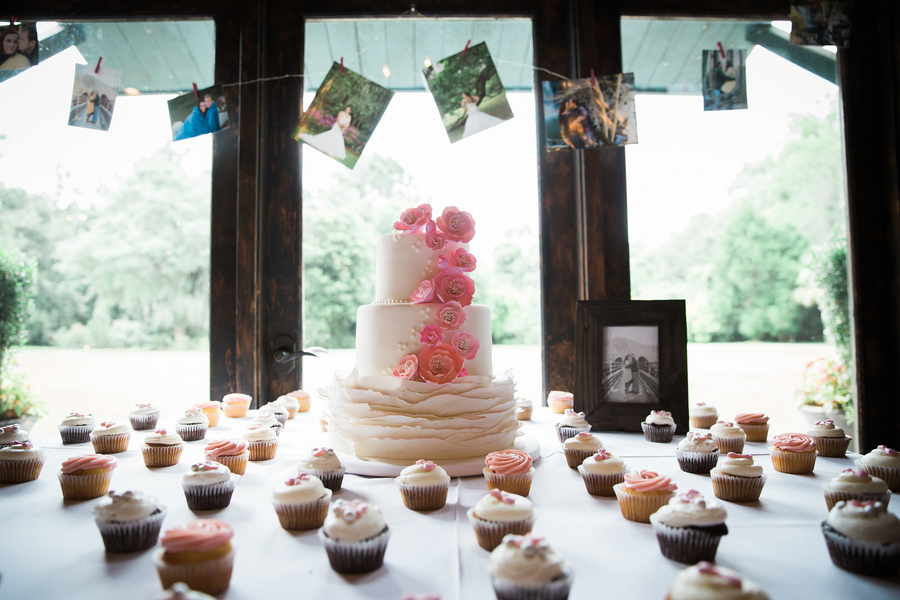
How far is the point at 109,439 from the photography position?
6.03 ft

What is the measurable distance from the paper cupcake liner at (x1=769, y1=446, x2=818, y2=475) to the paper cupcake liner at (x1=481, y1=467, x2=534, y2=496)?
0.91 m

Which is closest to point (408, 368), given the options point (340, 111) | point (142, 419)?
point (142, 419)

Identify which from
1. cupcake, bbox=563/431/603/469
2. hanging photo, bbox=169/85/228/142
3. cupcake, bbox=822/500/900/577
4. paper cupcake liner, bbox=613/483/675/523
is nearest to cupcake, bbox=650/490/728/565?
paper cupcake liner, bbox=613/483/675/523

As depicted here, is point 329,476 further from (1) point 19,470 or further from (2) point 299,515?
(1) point 19,470

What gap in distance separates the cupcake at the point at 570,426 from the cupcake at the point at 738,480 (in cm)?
62

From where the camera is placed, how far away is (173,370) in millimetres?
2969

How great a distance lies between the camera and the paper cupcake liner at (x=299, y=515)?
1194mm

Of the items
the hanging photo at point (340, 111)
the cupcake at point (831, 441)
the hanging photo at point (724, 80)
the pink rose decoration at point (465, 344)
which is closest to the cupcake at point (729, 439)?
the cupcake at point (831, 441)

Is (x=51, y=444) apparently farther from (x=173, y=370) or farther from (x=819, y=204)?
(x=819, y=204)

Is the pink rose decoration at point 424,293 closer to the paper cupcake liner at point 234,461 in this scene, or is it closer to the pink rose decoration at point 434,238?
the pink rose decoration at point 434,238

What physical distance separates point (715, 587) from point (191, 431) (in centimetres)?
201

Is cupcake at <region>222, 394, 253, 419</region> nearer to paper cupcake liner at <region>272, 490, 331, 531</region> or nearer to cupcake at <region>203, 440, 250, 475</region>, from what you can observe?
cupcake at <region>203, 440, 250, 475</region>

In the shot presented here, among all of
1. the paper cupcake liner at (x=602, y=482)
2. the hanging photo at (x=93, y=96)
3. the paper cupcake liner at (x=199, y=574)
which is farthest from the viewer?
the hanging photo at (x=93, y=96)

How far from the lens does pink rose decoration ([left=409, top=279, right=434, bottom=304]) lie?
68.7 inches
